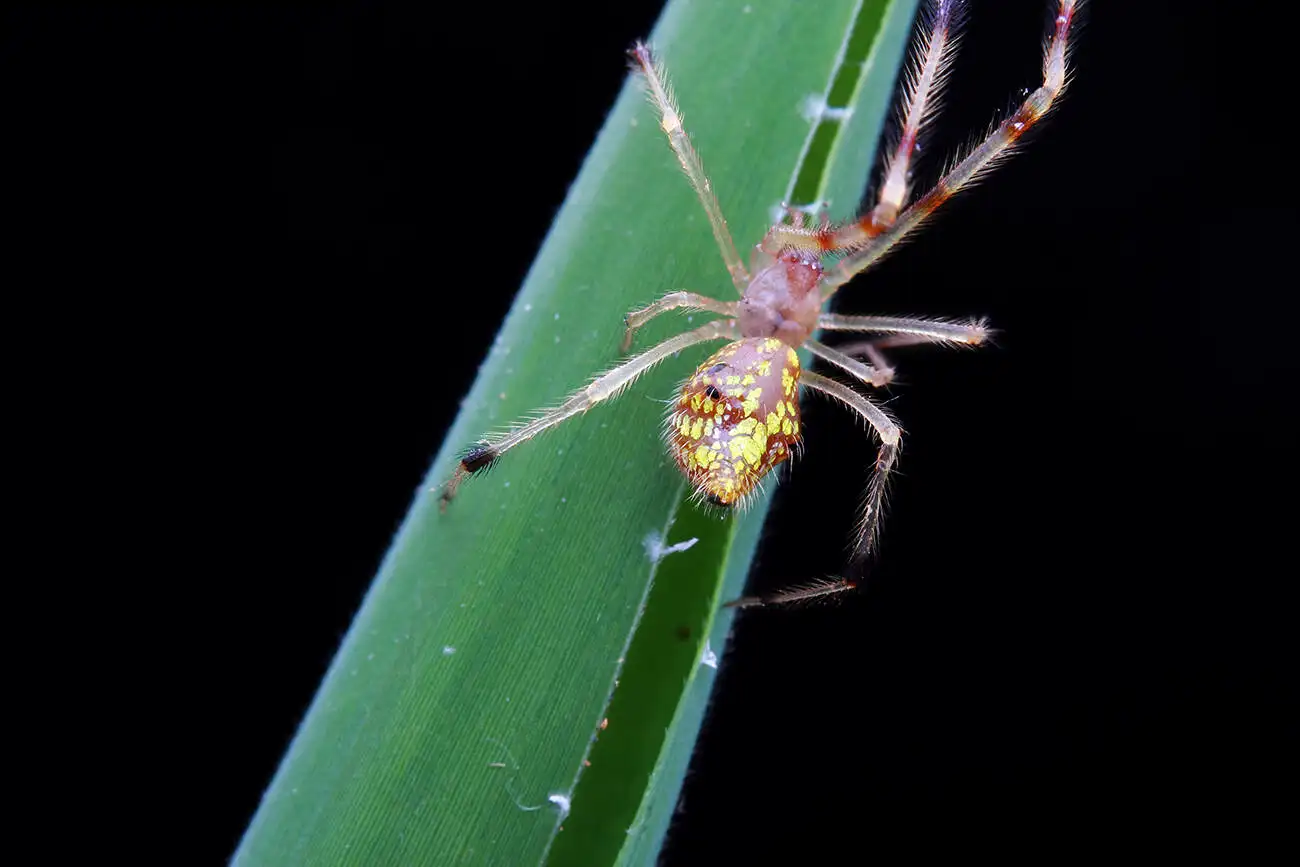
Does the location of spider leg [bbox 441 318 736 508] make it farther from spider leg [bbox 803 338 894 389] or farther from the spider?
spider leg [bbox 803 338 894 389]

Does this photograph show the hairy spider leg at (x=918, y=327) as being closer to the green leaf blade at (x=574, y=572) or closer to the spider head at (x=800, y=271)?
the spider head at (x=800, y=271)

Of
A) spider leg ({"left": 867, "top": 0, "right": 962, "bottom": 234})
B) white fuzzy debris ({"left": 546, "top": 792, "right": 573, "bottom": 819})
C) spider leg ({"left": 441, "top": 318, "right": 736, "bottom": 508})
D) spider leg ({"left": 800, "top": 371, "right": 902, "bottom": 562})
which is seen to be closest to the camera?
white fuzzy debris ({"left": 546, "top": 792, "right": 573, "bottom": 819})

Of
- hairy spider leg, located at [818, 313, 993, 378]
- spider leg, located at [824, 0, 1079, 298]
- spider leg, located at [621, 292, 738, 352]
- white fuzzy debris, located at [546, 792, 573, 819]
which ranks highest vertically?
spider leg, located at [824, 0, 1079, 298]

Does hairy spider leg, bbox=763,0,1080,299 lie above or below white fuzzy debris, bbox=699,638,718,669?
above

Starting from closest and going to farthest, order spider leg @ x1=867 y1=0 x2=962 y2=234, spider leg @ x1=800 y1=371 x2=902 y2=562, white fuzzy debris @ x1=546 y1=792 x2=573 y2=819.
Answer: white fuzzy debris @ x1=546 y1=792 x2=573 y2=819 < spider leg @ x1=867 y1=0 x2=962 y2=234 < spider leg @ x1=800 y1=371 x2=902 y2=562

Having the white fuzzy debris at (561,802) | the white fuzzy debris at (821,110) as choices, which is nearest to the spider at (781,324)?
the white fuzzy debris at (821,110)

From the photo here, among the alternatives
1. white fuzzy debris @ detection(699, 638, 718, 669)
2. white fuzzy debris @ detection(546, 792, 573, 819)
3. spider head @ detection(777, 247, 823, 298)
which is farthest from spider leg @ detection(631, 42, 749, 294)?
white fuzzy debris @ detection(546, 792, 573, 819)

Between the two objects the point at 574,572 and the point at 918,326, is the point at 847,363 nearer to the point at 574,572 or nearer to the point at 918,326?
the point at 918,326
